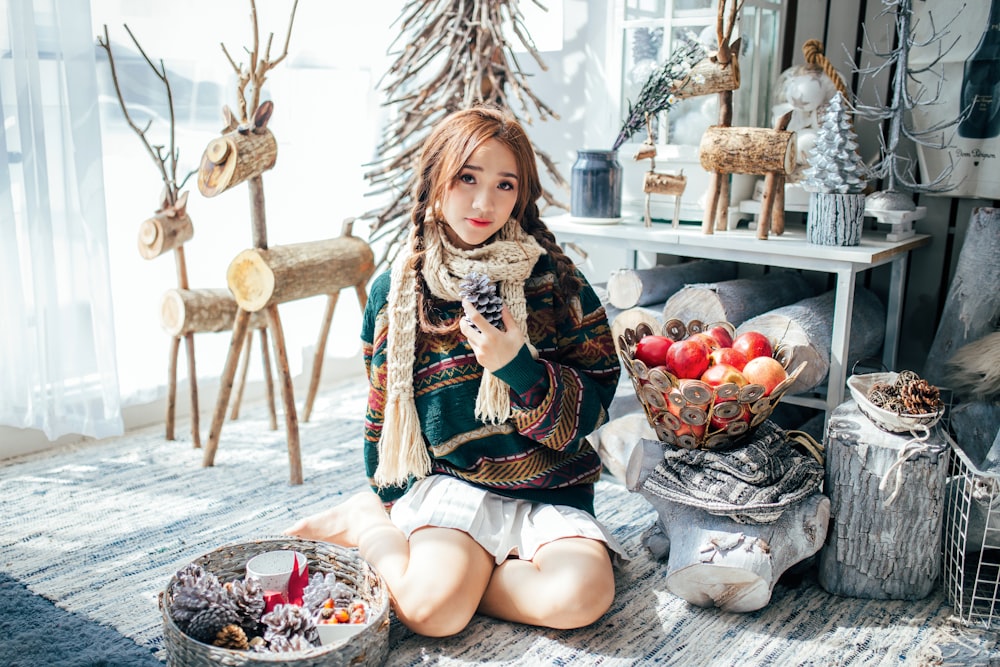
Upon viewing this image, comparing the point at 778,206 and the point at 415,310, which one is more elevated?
the point at 778,206

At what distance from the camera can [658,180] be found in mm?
2480

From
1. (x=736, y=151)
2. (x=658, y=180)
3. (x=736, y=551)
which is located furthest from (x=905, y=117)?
(x=736, y=551)

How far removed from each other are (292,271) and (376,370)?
66cm

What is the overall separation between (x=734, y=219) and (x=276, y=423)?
1558 millimetres

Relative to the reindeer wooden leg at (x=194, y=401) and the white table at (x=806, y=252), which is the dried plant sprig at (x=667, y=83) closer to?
the white table at (x=806, y=252)

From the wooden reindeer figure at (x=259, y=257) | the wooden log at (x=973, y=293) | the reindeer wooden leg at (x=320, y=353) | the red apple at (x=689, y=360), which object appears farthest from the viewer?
the reindeer wooden leg at (x=320, y=353)

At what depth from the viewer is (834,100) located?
2182 millimetres

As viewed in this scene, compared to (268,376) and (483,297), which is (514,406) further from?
(268,376)

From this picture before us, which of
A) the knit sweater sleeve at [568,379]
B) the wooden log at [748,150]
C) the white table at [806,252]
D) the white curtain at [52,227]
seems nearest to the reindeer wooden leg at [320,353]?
the white curtain at [52,227]

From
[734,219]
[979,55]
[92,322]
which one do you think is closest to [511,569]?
[734,219]

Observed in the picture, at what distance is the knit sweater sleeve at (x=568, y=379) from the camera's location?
5.93 ft

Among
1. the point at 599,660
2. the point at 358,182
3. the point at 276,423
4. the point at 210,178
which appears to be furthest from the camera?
the point at 358,182

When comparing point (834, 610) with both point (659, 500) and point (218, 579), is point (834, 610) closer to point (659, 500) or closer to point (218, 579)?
point (659, 500)

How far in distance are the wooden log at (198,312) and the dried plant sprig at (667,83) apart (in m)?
1.22
